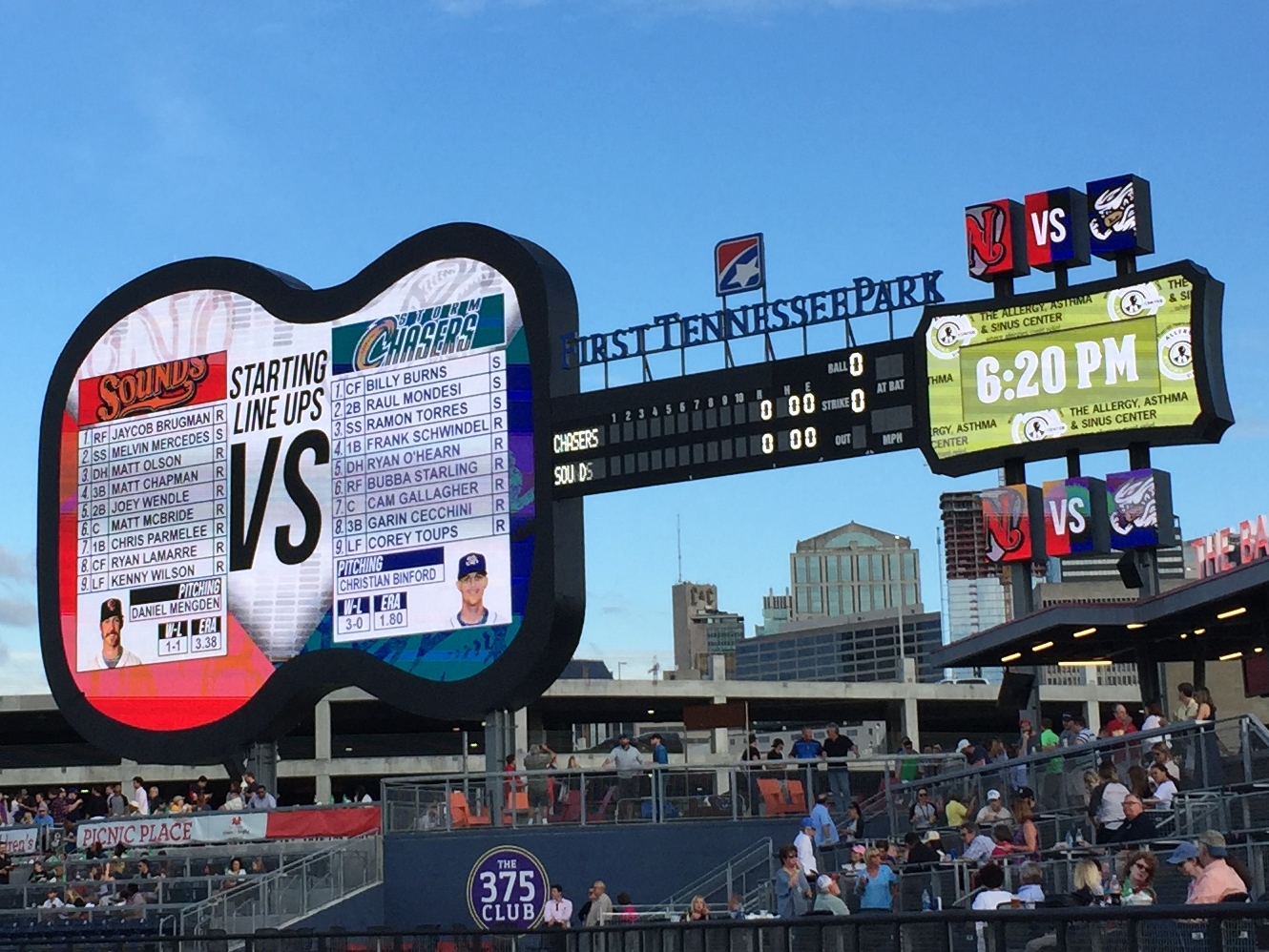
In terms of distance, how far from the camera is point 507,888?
32.5 meters

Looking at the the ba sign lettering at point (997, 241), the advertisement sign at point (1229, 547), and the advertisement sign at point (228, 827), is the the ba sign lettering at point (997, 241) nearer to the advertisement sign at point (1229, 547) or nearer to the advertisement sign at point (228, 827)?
the advertisement sign at point (1229, 547)

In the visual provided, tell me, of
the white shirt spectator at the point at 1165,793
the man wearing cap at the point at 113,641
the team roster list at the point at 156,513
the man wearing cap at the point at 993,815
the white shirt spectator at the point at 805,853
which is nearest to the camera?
the white shirt spectator at the point at 1165,793

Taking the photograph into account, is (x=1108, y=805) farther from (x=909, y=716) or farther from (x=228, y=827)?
(x=909, y=716)

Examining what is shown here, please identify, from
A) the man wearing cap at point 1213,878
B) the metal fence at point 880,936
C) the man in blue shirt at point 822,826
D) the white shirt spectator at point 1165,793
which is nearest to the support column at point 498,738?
the man in blue shirt at point 822,826

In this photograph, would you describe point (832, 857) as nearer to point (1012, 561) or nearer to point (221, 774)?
point (1012, 561)

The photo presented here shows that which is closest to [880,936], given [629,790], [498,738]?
[629,790]

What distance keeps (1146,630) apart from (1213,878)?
1674 centimetres

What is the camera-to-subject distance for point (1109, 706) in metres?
82.4

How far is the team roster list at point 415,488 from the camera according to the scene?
3509cm

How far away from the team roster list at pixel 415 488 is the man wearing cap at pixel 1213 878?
67.4ft

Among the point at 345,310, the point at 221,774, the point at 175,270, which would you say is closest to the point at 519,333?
the point at 345,310

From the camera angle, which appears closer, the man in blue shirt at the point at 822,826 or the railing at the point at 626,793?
the man in blue shirt at the point at 822,826

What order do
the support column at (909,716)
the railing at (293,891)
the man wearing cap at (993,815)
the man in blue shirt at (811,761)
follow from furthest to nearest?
1. the support column at (909,716)
2. the man in blue shirt at (811,761)
3. the railing at (293,891)
4. the man wearing cap at (993,815)

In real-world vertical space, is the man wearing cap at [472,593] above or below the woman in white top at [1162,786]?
above
